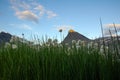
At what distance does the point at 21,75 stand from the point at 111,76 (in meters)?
1.38

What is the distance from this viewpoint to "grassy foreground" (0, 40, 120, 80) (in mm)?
3721

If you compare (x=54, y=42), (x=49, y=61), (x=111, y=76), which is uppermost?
(x=54, y=42)

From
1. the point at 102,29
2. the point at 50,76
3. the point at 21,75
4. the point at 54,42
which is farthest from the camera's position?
the point at 54,42

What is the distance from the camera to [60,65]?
376 centimetres

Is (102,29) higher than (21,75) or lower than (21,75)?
higher

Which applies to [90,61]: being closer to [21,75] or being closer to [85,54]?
[85,54]

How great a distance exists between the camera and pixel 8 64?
4.09 m

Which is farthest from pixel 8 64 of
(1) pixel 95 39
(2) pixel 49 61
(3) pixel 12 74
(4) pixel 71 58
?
(1) pixel 95 39

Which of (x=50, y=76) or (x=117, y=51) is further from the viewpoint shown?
(x=117, y=51)

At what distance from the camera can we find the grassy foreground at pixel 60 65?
372 cm

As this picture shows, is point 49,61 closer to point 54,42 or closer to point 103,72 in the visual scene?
point 103,72

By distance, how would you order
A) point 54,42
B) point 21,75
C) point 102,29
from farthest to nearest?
point 54,42 → point 102,29 → point 21,75

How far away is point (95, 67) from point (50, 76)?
2.47ft

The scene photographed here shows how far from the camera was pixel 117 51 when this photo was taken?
13.4 feet
